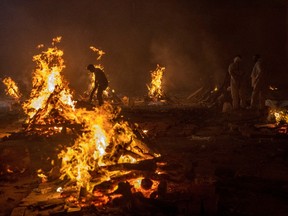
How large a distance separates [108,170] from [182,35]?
2025 cm

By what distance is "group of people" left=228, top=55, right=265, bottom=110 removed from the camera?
15148mm

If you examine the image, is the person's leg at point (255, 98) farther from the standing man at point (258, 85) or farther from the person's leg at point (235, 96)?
the person's leg at point (235, 96)

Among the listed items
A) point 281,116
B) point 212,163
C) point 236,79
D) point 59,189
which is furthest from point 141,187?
point 236,79

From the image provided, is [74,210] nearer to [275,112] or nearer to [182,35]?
[275,112]

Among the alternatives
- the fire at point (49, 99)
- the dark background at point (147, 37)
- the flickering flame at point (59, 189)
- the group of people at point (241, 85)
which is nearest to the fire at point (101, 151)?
the flickering flame at point (59, 189)

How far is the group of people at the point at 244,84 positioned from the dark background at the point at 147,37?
19.2ft

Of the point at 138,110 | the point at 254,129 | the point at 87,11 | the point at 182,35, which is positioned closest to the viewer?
the point at 254,129

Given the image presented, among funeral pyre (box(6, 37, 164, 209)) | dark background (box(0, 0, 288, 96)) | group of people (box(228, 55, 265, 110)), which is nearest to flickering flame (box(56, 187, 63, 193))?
funeral pyre (box(6, 37, 164, 209))

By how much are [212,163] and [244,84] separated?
8.26 meters

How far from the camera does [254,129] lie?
1183cm

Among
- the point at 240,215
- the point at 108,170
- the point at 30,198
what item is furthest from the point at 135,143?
the point at 240,215

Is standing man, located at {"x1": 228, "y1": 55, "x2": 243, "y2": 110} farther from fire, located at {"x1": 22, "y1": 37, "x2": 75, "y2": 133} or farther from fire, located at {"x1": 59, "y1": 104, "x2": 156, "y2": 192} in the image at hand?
fire, located at {"x1": 59, "y1": 104, "x2": 156, "y2": 192}

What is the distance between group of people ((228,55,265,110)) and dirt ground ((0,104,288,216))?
1362 millimetres

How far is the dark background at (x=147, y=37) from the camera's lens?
79.3 ft
